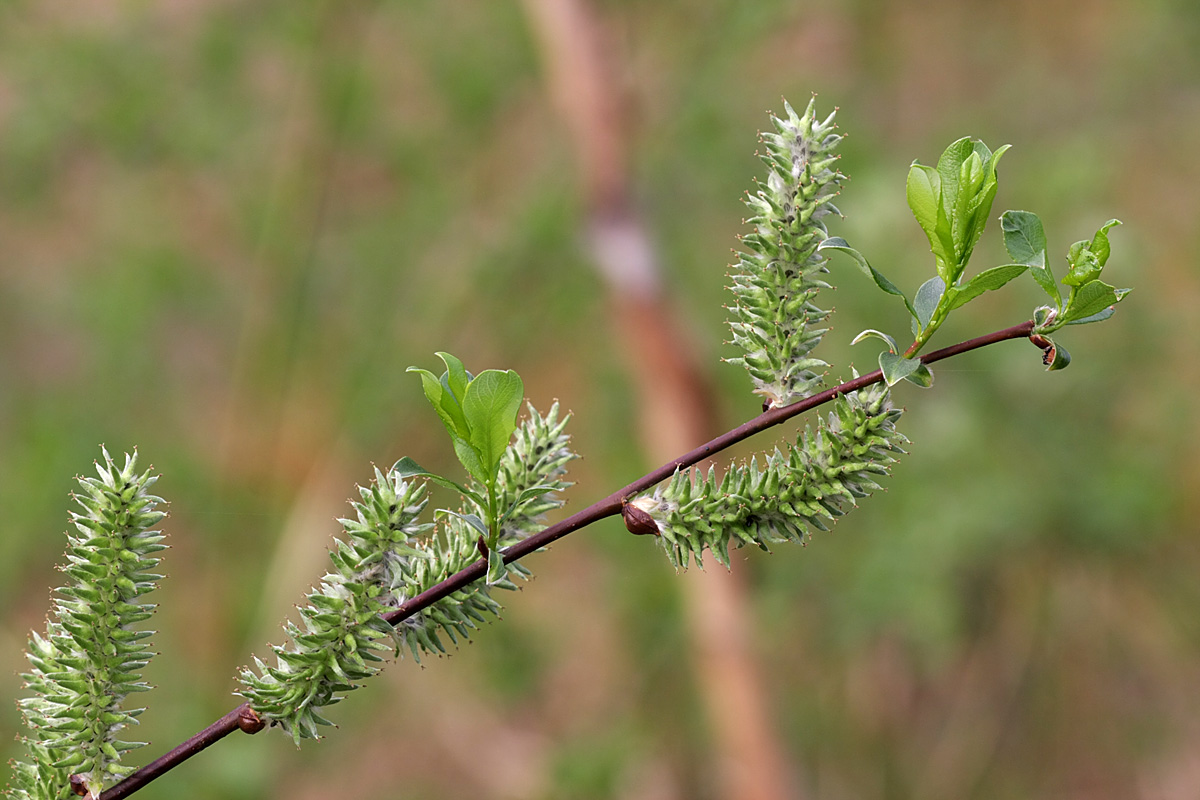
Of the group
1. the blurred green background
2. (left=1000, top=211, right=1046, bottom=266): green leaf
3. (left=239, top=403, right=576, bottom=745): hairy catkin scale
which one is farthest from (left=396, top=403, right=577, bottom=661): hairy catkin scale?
the blurred green background

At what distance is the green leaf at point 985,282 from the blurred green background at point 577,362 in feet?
9.17

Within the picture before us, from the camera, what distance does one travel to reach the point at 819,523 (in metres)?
0.76

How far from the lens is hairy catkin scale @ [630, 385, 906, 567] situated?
2.50ft

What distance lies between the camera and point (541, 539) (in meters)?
0.77

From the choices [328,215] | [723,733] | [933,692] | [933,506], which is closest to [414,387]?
[328,215]

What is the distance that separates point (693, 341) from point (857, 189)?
2.68 ft

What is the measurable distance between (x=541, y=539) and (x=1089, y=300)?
45cm

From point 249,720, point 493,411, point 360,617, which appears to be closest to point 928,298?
point 493,411

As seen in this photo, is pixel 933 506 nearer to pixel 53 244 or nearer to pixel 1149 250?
pixel 1149 250

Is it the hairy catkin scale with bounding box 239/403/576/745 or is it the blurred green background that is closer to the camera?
the hairy catkin scale with bounding box 239/403/576/745

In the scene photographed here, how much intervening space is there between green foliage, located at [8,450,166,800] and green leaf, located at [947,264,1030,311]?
0.62 metres

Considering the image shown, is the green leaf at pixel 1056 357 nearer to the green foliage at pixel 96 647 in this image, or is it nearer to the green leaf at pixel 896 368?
the green leaf at pixel 896 368

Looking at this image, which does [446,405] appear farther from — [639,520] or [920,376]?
[920,376]

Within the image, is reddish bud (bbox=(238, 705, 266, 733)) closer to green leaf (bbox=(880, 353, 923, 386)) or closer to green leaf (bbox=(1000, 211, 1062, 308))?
green leaf (bbox=(880, 353, 923, 386))
